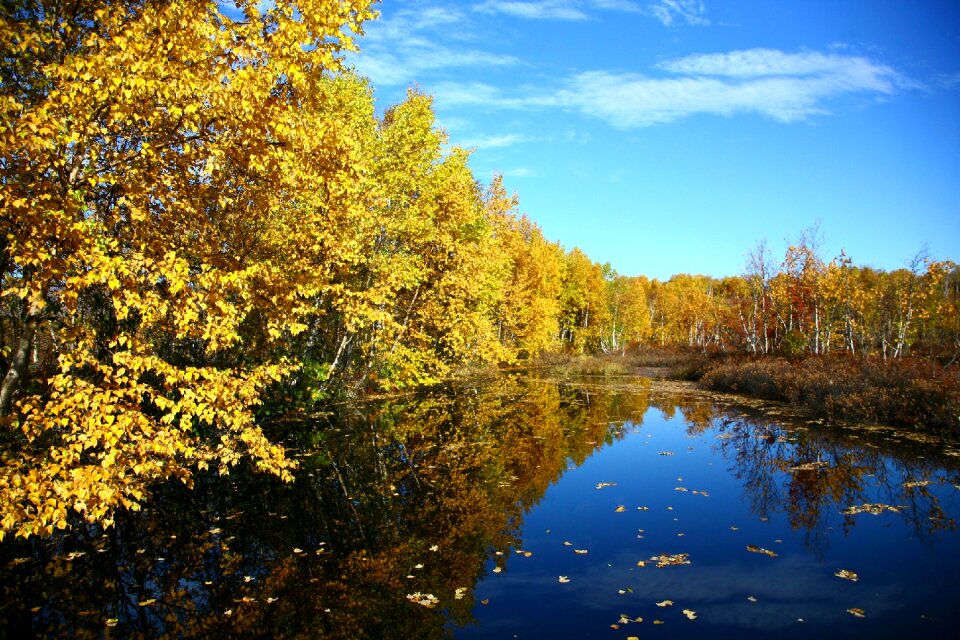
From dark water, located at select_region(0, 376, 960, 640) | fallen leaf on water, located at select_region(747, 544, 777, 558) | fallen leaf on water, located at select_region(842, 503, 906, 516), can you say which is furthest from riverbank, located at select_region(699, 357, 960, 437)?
fallen leaf on water, located at select_region(747, 544, 777, 558)

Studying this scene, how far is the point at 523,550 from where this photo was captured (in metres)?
9.37

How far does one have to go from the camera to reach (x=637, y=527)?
34.2 ft

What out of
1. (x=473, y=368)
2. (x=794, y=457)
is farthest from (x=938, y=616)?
(x=473, y=368)

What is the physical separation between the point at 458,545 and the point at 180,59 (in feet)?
26.9

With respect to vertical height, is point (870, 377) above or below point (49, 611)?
above

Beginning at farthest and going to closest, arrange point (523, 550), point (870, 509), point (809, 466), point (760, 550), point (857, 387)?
point (857, 387)
point (809, 466)
point (870, 509)
point (523, 550)
point (760, 550)

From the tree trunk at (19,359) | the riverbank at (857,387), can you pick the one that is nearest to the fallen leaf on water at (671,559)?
the tree trunk at (19,359)

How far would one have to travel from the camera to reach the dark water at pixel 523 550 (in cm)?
696

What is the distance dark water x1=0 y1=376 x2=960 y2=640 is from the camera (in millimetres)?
6965

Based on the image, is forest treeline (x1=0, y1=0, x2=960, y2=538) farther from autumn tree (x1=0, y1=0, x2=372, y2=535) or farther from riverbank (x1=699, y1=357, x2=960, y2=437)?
riverbank (x1=699, y1=357, x2=960, y2=437)

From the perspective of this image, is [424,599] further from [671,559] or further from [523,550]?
[671,559]

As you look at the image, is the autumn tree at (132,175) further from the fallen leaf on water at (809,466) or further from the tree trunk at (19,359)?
the fallen leaf on water at (809,466)

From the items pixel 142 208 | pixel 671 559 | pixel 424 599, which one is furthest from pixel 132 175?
pixel 671 559

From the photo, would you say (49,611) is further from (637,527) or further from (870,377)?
(870,377)
